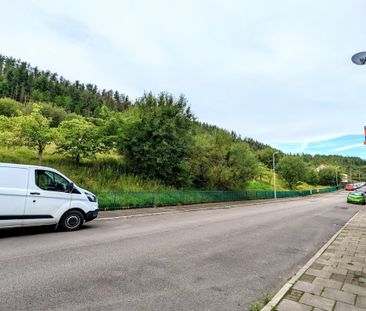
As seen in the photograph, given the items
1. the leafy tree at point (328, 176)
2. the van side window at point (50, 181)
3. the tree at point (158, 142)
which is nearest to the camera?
the van side window at point (50, 181)

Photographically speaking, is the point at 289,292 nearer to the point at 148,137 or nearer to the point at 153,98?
the point at 148,137

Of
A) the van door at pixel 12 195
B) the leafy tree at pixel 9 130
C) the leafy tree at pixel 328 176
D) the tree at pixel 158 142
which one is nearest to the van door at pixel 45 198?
the van door at pixel 12 195

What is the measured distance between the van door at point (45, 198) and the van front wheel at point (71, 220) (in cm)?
27

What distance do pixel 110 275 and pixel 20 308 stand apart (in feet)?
5.06

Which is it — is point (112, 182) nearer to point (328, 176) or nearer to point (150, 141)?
point (150, 141)

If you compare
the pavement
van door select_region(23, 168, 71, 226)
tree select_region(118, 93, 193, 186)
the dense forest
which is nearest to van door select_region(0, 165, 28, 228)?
van door select_region(23, 168, 71, 226)

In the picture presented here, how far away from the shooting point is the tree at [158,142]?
21594 millimetres

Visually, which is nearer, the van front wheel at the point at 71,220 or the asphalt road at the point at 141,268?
the asphalt road at the point at 141,268

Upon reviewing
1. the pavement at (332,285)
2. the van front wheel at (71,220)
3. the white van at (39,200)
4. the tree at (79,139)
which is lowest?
the pavement at (332,285)

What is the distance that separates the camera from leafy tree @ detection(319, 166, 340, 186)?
99.5 metres

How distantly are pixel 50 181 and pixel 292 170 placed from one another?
7257 centimetres

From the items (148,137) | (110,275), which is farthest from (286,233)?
(148,137)

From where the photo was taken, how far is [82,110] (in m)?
89.8

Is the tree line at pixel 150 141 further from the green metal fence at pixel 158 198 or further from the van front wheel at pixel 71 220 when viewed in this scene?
the van front wheel at pixel 71 220
